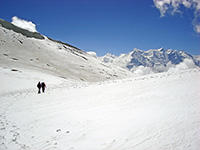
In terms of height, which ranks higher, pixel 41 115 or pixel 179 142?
pixel 41 115

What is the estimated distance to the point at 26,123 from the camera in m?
8.03

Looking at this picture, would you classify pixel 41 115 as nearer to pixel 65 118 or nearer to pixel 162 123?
pixel 65 118

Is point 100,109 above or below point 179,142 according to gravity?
above

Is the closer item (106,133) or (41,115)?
(106,133)

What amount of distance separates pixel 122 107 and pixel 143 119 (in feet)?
8.19

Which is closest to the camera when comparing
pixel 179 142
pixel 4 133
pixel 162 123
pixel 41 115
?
pixel 179 142

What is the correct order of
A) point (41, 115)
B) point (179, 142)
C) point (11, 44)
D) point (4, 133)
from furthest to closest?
point (11, 44), point (41, 115), point (4, 133), point (179, 142)

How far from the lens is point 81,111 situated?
949 centimetres

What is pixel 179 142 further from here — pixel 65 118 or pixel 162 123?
pixel 65 118

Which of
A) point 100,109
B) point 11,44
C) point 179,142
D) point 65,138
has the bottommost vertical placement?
point 179,142

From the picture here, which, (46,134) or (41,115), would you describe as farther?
(41,115)

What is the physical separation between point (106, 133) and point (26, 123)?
5.36m

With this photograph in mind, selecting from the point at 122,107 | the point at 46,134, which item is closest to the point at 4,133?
the point at 46,134

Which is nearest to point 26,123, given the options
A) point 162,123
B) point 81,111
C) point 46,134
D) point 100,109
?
point 46,134
